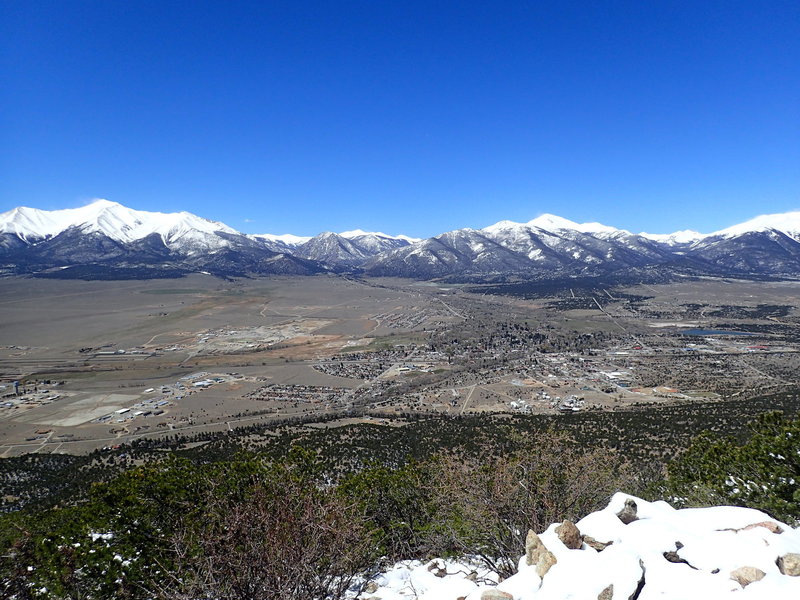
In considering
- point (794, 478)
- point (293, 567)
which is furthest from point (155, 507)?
point (794, 478)

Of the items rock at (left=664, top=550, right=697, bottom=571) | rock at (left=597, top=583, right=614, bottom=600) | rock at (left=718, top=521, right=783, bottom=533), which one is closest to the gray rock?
rock at (left=597, top=583, right=614, bottom=600)

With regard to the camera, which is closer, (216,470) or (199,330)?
(216,470)

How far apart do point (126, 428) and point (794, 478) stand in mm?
61279

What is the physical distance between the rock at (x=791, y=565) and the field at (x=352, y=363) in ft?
159

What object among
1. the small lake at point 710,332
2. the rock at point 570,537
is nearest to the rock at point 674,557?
the rock at point 570,537

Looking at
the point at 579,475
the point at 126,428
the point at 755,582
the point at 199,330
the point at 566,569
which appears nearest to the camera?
the point at 755,582

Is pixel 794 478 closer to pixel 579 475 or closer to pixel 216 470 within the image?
pixel 579 475

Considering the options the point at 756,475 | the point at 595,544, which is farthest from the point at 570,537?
the point at 756,475

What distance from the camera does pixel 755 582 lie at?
629 centimetres

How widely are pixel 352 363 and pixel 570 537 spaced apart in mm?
78135

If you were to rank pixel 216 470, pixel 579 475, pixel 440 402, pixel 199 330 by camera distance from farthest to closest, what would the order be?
1. pixel 199 330
2. pixel 440 402
3. pixel 216 470
4. pixel 579 475

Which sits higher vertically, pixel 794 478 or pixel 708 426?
pixel 794 478

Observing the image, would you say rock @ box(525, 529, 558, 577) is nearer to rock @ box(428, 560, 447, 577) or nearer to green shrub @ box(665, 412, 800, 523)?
rock @ box(428, 560, 447, 577)

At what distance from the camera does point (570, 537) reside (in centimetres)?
783
